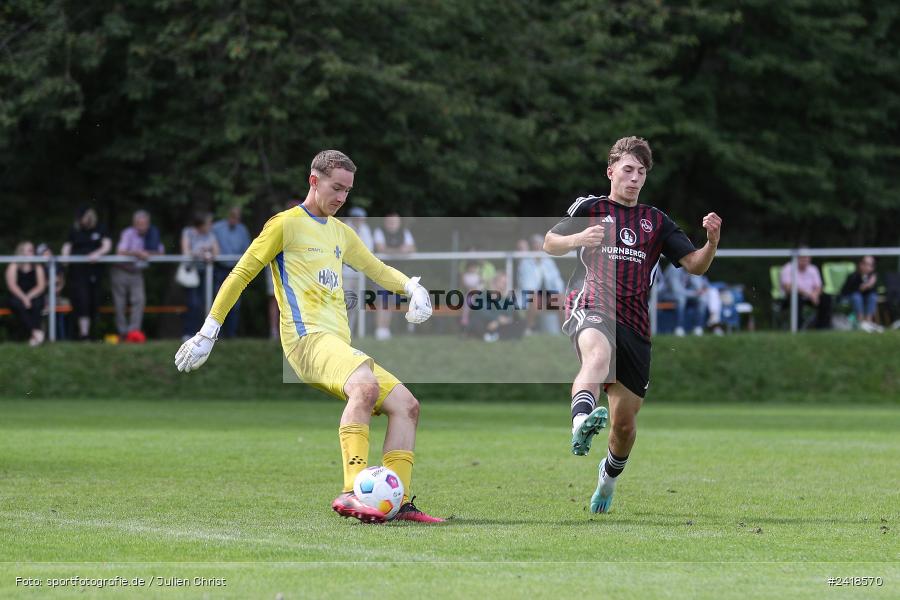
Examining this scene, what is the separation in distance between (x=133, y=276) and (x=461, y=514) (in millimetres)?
13262

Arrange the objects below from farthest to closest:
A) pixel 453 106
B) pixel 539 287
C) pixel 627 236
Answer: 1. pixel 453 106
2. pixel 539 287
3. pixel 627 236

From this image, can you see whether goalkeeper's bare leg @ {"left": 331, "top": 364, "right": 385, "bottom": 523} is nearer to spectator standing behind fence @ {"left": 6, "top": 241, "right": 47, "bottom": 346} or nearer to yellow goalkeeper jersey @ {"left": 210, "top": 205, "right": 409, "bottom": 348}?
yellow goalkeeper jersey @ {"left": 210, "top": 205, "right": 409, "bottom": 348}

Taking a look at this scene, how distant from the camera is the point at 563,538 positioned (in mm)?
8125

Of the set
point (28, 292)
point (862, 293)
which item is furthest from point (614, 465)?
point (862, 293)

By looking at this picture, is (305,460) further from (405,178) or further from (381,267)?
(405,178)

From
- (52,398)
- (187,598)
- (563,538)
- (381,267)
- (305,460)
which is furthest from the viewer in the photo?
(52,398)

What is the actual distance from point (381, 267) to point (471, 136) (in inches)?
750

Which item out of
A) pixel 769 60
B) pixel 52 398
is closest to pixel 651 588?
pixel 52 398

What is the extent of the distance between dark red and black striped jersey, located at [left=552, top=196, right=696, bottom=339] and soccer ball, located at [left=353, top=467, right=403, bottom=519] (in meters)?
1.79

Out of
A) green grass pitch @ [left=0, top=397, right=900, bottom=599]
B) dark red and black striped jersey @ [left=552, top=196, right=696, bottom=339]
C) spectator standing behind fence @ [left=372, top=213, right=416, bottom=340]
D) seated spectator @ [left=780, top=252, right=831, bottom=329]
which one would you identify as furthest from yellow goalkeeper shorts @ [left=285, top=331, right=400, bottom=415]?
seated spectator @ [left=780, top=252, right=831, bottom=329]

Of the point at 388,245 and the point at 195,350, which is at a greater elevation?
the point at 388,245

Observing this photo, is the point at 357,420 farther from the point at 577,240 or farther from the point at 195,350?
the point at 577,240

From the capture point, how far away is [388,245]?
70.8 feet

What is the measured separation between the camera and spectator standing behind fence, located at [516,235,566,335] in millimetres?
21375
